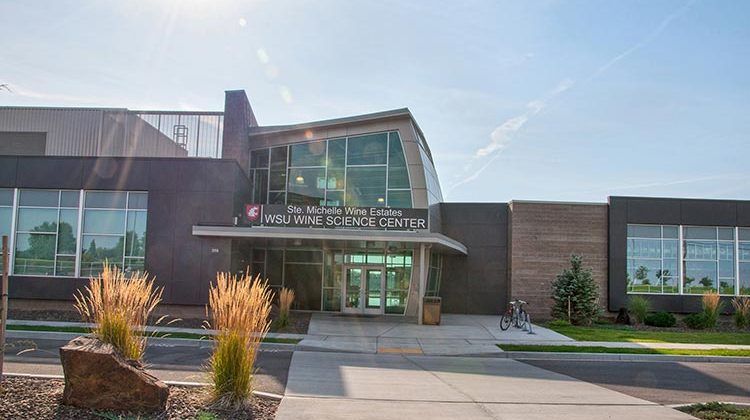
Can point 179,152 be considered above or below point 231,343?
above

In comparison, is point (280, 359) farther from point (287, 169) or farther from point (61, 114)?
point (61, 114)

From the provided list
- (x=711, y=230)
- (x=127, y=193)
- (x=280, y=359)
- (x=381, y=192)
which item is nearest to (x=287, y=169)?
(x=381, y=192)

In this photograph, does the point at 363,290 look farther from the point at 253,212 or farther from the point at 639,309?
the point at 639,309

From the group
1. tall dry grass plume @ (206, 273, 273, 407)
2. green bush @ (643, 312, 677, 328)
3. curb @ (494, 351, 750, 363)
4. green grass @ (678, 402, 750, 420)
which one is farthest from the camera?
green bush @ (643, 312, 677, 328)

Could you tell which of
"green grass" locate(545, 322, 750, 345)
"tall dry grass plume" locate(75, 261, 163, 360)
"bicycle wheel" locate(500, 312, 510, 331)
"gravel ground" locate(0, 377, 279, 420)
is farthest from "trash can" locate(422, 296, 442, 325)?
"tall dry grass plume" locate(75, 261, 163, 360)

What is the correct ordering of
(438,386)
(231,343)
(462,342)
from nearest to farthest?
1. (231,343)
2. (438,386)
3. (462,342)

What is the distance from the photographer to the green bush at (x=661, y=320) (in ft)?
76.6

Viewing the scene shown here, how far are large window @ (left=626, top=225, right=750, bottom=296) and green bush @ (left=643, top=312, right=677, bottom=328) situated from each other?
2.76 metres

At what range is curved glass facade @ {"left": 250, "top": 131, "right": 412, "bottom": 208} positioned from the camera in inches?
999

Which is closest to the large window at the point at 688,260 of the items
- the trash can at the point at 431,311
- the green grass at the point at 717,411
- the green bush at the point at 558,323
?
the green bush at the point at 558,323

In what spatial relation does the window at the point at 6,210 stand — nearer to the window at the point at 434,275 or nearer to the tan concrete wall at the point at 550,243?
the window at the point at 434,275

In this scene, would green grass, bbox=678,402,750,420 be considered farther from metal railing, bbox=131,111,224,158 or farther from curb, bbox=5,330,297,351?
metal railing, bbox=131,111,224,158

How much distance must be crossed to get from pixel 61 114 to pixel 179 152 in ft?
17.4

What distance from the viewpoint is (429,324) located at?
2177 cm
